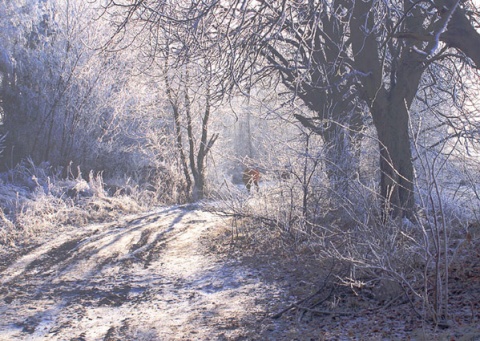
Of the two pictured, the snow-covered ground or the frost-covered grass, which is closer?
the snow-covered ground

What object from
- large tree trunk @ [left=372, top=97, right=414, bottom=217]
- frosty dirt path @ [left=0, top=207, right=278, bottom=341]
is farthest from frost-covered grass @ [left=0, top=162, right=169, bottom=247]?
large tree trunk @ [left=372, top=97, right=414, bottom=217]

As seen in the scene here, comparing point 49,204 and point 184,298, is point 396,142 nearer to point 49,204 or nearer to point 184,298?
point 184,298

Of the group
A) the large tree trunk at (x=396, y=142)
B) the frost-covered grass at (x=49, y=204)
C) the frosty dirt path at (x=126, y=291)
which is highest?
the large tree trunk at (x=396, y=142)

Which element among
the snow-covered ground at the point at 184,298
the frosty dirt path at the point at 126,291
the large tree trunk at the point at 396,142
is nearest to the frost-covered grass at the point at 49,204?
the frosty dirt path at the point at 126,291

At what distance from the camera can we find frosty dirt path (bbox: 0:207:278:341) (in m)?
6.07

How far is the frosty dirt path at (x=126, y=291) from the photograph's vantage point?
6066 millimetres

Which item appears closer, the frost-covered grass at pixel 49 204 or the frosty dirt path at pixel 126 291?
the frosty dirt path at pixel 126 291

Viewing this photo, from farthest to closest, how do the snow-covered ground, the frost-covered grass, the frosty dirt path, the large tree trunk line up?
the frost-covered grass < the large tree trunk < the frosty dirt path < the snow-covered ground

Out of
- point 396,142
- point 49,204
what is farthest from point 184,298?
point 49,204

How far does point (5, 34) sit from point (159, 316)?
1486 centimetres

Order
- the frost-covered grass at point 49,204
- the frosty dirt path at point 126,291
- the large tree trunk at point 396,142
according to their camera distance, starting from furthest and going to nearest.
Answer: the frost-covered grass at point 49,204 < the large tree trunk at point 396,142 < the frosty dirt path at point 126,291

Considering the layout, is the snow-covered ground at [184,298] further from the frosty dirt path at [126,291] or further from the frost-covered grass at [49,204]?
the frost-covered grass at [49,204]

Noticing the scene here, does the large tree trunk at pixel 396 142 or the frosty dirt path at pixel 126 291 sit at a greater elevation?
the large tree trunk at pixel 396 142

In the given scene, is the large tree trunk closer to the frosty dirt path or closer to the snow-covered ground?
the snow-covered ground
